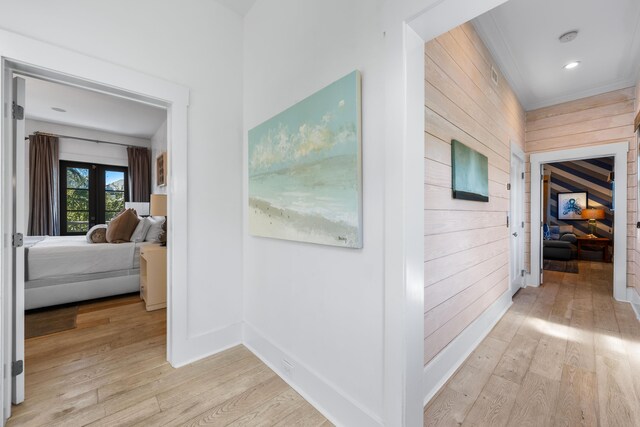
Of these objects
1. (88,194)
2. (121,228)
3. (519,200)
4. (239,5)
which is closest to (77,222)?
(88,194)

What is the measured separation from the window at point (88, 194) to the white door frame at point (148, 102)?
4.94m

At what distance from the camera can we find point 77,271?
3191mm

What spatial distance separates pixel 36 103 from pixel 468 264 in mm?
6144

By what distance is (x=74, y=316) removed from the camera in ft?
9.53

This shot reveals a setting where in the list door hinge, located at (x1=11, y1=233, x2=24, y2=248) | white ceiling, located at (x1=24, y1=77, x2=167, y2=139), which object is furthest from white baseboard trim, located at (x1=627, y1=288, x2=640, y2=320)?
white ceiling, located at (x1=24, y1=77, x2=167, y2=139)

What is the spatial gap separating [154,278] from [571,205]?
9.58 meters

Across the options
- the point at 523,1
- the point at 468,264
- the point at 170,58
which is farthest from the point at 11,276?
the point at 523,1

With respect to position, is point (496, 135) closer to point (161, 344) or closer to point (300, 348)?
point (300, 348)

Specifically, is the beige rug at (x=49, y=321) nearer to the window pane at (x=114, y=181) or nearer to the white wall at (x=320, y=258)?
the white wall at (x=320, y=258)

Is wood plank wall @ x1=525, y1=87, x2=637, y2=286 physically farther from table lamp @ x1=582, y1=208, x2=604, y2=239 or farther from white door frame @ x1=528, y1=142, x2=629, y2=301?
table lamp @ x1=582, y1=208, x2=604, y2=239

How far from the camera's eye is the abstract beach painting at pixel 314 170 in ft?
4.49

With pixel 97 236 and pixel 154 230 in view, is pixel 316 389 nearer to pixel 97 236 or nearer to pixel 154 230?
pixel 154 230

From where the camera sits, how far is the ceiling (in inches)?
88.7

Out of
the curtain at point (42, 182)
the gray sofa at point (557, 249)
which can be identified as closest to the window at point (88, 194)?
the curtain at point (42, 182)
